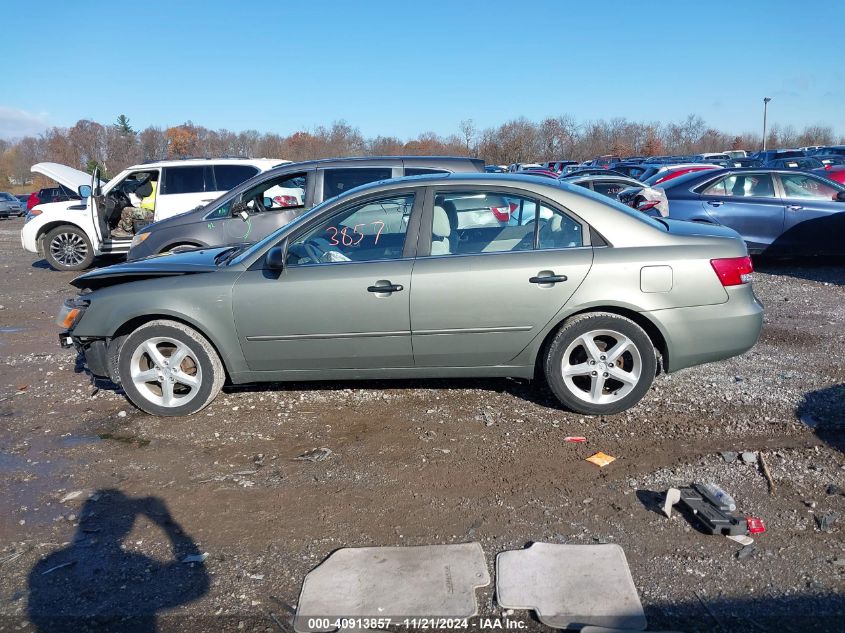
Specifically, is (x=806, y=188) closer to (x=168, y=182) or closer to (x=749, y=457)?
(x=749, y=457)

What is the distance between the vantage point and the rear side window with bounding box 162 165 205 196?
39.8 ft

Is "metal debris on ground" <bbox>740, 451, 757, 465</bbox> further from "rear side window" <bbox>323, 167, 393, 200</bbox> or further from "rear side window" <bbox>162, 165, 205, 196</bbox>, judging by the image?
"rear side window" <bbox>162, 165, 205, 196</bbox>

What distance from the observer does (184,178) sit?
1216cm

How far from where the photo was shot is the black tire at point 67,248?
13.3 metres

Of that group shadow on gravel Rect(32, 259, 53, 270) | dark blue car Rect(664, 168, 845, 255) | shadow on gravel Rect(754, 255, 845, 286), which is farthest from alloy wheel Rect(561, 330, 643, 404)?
shadow on gravel Rect(32, 259, 53, 270)

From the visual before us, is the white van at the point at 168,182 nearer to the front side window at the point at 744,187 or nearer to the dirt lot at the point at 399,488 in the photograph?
the dirt lot at the point at 399,488

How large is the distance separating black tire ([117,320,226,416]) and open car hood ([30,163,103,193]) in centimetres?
800

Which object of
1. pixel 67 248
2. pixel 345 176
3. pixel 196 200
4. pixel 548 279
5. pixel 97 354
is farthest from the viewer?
pixel 67 248

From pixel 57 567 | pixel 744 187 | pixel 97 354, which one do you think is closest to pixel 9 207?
pixel 97 354

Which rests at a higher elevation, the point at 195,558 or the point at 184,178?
the point at 184,178

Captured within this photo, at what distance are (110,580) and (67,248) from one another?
1182cm

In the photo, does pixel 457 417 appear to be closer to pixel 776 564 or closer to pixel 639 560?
pixel 639 560

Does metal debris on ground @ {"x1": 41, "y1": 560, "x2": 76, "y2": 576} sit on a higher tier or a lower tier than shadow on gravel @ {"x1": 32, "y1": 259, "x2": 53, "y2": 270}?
lower

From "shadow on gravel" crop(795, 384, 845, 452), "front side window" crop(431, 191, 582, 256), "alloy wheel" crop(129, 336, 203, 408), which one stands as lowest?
"shadow on gravel" crop(795, 384, 845, 452)
